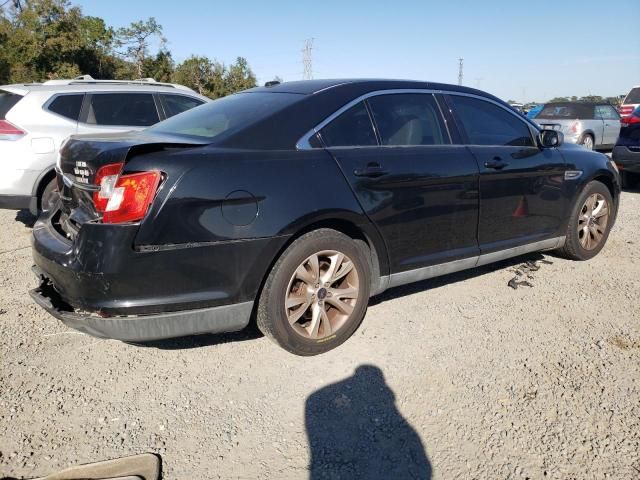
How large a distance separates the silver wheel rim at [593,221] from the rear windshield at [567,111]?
10436 mm

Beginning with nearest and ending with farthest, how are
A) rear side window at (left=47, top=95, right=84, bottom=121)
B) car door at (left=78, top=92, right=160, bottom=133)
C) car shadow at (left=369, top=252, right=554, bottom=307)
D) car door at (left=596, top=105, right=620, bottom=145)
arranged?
car shadow at (left=369, top=252, right=554, bottom=307) → rear side window at (left=47, top=95, right=84, bottom=121) → car door at (left=78, top=92, right=160, bottom=133) → car door at (left=596, top=105, right=620, bottom=145)

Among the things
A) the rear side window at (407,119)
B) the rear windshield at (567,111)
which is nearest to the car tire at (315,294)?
the rear side window at (407,119)

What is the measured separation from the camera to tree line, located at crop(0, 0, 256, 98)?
22.9 meters

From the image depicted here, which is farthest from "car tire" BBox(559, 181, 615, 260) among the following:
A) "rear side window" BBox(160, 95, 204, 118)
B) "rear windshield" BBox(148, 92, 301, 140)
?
"rear side window" BBox(160, 95, 204, 118)

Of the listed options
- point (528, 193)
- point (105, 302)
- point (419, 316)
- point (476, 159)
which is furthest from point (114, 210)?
point (528, 193)

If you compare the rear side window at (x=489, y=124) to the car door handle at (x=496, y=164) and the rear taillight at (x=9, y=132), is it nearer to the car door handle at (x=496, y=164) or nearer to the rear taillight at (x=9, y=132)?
the car door handle at (x=496, y=164)

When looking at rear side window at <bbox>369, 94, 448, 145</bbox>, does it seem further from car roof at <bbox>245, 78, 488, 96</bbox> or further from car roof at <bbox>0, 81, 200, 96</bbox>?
car roof at <bbox>0, 81, 200, 96</bbox>

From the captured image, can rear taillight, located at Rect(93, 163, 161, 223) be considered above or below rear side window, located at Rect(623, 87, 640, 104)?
below

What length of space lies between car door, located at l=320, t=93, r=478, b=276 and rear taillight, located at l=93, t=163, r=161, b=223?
1141mm

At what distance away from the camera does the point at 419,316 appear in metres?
3.82

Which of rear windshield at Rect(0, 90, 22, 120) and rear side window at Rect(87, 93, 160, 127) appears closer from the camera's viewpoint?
rear windshield at Rect(0, 90, 22, 120)

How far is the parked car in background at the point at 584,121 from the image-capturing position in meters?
14.0

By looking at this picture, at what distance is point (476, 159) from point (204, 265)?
2284 mm

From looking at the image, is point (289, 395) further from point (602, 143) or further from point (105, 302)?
point (602, 143)
